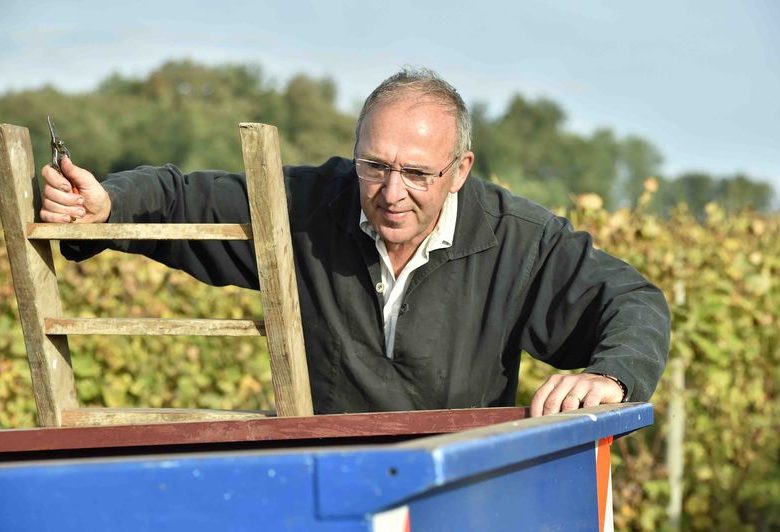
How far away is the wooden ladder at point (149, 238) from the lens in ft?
9.27

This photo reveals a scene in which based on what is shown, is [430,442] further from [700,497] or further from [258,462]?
[700,497]

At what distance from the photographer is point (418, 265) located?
3.34 meters

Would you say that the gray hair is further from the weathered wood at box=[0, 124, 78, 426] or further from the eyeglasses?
the weathered wood at box=[0, 124, 78, 426]

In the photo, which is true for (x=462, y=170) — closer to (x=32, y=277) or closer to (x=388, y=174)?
(x=388, y=174)

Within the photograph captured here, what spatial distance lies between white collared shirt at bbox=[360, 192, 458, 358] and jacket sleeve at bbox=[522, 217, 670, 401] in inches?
11.7

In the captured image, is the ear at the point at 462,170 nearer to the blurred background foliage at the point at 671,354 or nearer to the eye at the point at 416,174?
the eye at the point at 416,174

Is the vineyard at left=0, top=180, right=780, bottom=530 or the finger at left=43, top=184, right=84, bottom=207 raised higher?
the finger at left=43, top=184, right=84, bottom=207

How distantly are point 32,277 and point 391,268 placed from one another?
1026 millimetres

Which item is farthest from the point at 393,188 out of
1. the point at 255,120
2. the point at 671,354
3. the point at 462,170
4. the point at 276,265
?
the point at 255,120

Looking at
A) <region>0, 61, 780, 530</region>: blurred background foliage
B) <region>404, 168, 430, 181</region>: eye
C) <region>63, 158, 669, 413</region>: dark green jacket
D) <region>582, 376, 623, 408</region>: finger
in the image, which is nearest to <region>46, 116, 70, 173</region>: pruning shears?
<region>63, 158, 669, 413</region>: dark green jacket

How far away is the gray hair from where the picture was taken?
338cm

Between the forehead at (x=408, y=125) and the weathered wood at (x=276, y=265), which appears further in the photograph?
the forehead at (x=408, y=125)

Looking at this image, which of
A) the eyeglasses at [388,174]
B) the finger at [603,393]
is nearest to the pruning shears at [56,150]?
the eyeglasses at [388,174]

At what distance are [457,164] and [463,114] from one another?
194 millimetres
